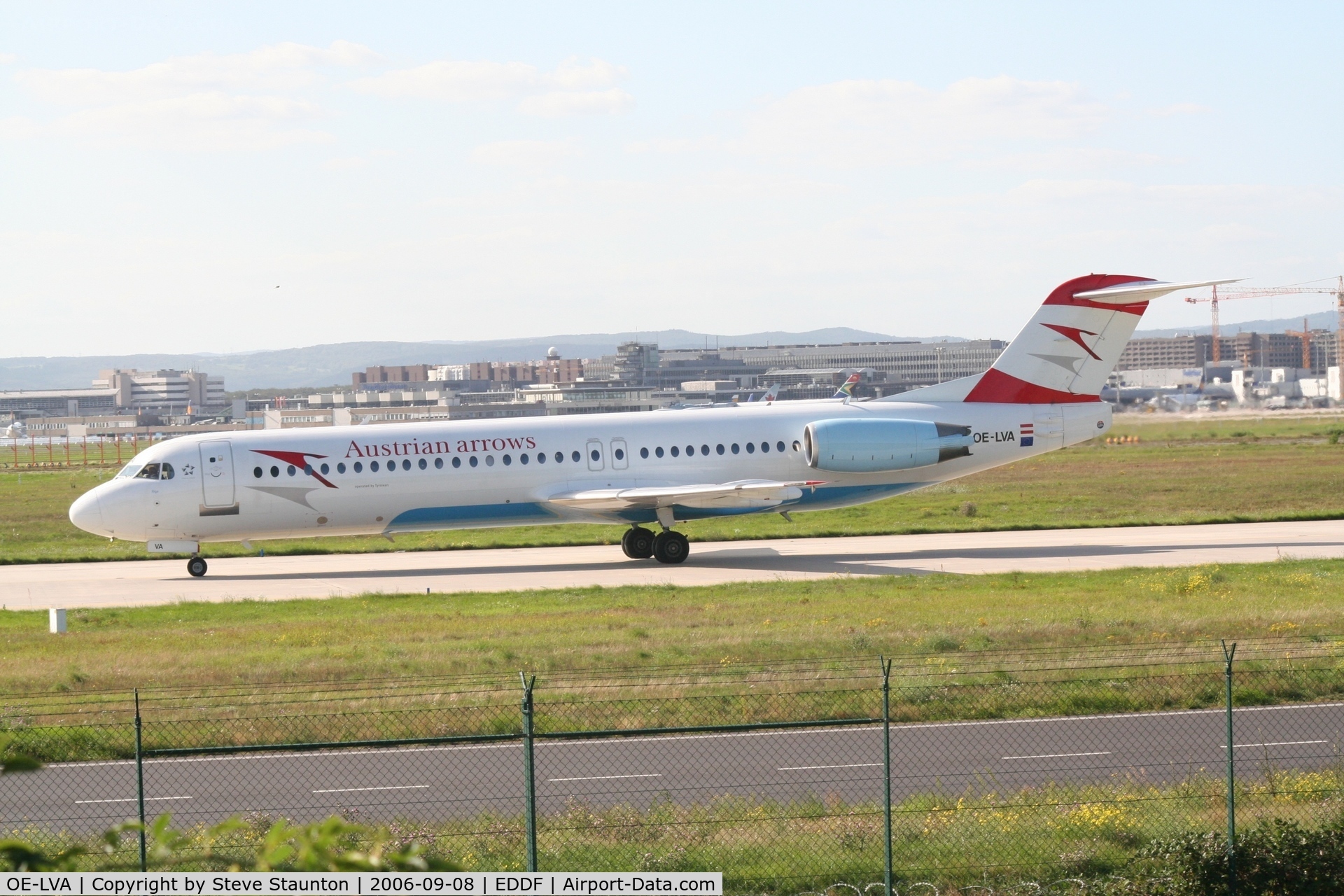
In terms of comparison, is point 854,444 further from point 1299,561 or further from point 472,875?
point 472,875

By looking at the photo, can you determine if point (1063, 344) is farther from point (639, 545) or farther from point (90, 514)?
point (90, 514)

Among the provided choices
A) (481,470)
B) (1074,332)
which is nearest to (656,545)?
(481,470)

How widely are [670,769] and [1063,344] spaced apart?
23722mm

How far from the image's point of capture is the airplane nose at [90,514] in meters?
32.2

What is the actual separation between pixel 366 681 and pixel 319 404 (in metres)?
170

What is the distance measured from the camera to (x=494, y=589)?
2970 cm

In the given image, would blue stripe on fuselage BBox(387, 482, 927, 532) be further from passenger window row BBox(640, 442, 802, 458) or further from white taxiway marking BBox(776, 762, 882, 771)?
white taxiway marking BBox(776, 762, 882, 771)

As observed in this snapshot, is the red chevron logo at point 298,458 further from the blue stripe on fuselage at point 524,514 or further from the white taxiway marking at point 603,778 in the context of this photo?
the white taxiway marking at point 603,778

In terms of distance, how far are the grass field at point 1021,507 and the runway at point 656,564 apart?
1.43m

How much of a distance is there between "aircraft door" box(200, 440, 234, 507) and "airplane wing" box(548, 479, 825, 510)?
7395 mm

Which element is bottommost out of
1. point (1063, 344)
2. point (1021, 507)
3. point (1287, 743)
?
point (1021, 507)

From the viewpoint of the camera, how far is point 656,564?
110 feet

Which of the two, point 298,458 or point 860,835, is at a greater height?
point 298,458

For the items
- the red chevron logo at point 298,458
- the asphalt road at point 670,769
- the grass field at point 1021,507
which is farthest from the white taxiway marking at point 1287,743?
the grass field at point 1021,507
